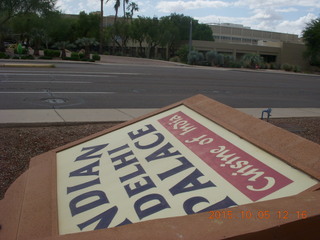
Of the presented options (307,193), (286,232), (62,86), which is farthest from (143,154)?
(62,86)

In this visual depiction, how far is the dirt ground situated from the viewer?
5.59 metres

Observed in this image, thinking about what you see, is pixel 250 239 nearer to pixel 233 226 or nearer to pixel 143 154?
pixel 233 226

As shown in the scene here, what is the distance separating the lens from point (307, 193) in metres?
2.57

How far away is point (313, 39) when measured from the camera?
58000mm

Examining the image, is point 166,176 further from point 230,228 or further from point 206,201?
point 230,228

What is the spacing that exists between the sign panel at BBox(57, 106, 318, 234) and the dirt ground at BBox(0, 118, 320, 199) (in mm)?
1476

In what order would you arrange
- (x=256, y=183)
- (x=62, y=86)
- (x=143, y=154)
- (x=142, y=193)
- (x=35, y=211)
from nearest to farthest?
(x=256, y=183)
(x=142, y=193)
(x=35, y=211)
(x=143, y=154)
(x=62, y=86)

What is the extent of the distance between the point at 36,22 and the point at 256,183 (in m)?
47.1

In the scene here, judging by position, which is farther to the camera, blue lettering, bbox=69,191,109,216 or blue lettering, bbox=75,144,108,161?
blue lettering, bbox=75,144,108,161

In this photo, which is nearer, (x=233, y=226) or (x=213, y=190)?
(x=233, y=226)

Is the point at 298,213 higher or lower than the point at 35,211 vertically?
higher

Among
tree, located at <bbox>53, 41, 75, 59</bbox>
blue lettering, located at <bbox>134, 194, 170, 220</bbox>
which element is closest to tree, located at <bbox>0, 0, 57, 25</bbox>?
tree, located at <bbox>53, 41, 75, 59</bbox>

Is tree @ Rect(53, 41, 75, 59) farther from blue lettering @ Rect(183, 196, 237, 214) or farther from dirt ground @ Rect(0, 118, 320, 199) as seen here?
blue lettering @ Rect(183, 196, 237, 214)

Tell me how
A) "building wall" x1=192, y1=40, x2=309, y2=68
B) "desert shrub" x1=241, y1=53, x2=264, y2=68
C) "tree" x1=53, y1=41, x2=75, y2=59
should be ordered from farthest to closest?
"building wall" x1=192, y1=40, x2=309, y2=68, "desert shrub" x1=241, y1=53, x2=264, y2=68, "tree" x1=53, y1=41, x2=75, y2=59
